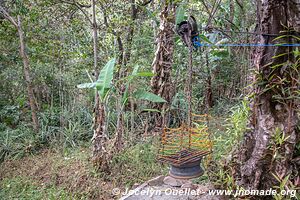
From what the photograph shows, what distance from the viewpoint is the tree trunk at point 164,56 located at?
131 inches

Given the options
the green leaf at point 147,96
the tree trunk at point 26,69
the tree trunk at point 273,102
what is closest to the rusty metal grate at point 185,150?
the tree trunk at point 273,102

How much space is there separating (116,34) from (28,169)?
6.97 ft

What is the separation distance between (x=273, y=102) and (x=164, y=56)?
6.95 feet

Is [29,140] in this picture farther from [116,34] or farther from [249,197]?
[249,197]

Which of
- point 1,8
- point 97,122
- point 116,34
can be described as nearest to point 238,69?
point 116,34

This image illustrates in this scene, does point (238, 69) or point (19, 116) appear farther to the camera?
point (238, 69)

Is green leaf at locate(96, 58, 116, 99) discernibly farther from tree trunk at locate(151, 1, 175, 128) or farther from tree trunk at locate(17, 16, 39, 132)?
tree trunk at locate(17, 16, 39, 132)

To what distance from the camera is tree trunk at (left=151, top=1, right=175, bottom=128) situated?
10.9 ft

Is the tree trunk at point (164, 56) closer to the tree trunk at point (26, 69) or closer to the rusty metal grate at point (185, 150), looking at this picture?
the rusty metal grate at point (185, 150)

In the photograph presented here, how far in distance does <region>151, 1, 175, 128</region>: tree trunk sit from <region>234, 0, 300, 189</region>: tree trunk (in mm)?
1794

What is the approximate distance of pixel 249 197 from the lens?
1540mm

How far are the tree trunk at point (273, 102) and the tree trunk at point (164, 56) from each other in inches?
70.6

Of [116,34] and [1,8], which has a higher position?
[1,8]

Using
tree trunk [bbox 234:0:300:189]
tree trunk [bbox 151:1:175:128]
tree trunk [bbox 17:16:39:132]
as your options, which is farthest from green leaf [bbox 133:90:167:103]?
tree trunk [bbox 17:16:39:132]
